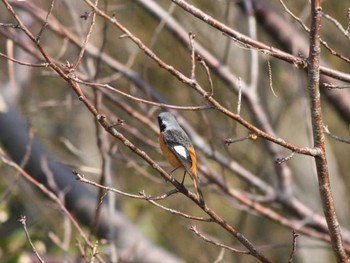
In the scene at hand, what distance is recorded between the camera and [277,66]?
8.01 m

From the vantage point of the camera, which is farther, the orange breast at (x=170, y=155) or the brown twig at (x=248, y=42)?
the orange breast at (x=170, y=155)

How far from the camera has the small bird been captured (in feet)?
11.4

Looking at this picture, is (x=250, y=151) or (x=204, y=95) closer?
(x=204, y=95)

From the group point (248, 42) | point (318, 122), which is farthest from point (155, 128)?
point (318, 122)

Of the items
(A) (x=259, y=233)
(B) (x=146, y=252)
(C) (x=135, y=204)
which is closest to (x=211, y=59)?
(B) (x=146, y=252)

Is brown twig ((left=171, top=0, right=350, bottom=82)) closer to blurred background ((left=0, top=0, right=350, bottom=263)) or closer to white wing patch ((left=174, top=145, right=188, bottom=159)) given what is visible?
blurred background ((left=0, top=0, right=350, bottom=263))

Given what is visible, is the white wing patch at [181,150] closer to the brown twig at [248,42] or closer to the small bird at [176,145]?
the small bird at [176,145]

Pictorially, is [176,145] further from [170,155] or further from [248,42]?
[248,42]

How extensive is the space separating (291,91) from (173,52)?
1.52 meters

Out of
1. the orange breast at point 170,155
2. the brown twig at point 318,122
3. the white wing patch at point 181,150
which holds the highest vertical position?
the brown twig at point 318,122

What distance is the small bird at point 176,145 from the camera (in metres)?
3.46

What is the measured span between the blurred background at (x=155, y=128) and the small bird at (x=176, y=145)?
297mm

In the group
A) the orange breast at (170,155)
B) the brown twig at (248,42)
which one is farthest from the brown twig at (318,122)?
the orange breast at (170,155)

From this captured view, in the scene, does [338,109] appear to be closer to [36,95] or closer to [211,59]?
[211,59]
